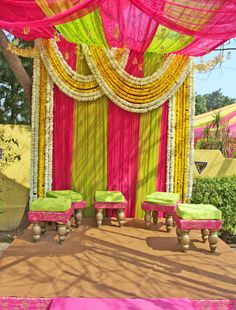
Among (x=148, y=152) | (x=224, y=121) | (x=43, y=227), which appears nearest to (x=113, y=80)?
(x=148, y=152)

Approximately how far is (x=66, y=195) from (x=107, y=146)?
3.29 feet

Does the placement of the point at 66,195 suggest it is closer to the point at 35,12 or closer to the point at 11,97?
the point at 35,12

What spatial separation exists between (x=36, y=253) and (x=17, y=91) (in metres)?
5.14

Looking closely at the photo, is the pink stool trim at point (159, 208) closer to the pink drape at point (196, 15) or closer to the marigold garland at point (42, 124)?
the marigold garland at point (42, 124)

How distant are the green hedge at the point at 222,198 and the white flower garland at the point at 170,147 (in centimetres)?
41

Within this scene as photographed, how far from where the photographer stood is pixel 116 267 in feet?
11.0

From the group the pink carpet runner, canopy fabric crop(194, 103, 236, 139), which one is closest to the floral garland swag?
the pink carpet runner

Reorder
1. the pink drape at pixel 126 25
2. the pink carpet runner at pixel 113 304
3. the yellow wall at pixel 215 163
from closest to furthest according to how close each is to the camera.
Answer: the pink carpet runner at pixel 113 304 → the pink drape at pixel 126 25 → the yellow wall at pixel 215 163

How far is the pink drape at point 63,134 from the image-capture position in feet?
16.9

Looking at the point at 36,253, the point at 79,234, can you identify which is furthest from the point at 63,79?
the point at 36,253

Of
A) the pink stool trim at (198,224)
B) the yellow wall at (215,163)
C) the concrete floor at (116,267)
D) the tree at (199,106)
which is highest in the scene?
the tree at (199,106)

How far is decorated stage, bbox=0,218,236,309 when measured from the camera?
2760 mm

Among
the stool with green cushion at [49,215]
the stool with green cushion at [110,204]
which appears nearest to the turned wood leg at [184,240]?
the stool with green cushion at [110,204]

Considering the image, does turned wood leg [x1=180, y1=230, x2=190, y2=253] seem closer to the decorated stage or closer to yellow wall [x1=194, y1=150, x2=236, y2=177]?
the decorated stage
